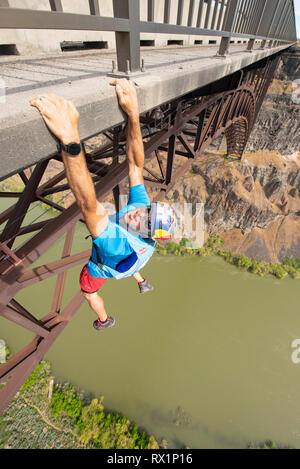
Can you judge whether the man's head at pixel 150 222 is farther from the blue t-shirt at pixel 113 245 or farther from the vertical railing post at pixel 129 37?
the vertical railing post at pixel 129 37

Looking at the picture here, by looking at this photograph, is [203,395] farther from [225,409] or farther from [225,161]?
[225,161]

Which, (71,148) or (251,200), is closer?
(71,148)

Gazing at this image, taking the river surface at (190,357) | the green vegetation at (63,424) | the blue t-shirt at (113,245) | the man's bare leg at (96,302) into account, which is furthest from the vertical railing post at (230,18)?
the green vegetation at (63,424)

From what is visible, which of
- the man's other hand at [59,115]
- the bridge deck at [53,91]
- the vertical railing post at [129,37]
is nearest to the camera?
the bridge deck at [53,91]

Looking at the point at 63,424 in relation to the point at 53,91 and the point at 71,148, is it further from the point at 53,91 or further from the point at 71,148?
the point at 53,91

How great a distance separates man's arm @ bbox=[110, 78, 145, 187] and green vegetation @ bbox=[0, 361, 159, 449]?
11039mm

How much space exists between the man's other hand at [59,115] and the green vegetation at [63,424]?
11824 millimetres

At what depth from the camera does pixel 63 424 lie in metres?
9.71

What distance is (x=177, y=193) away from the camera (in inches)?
744

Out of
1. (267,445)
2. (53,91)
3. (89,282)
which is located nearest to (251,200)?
(267,445)

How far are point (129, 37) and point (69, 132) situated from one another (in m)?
1.23

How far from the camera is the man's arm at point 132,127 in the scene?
6.64 feet

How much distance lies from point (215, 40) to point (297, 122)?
14.7 metres
